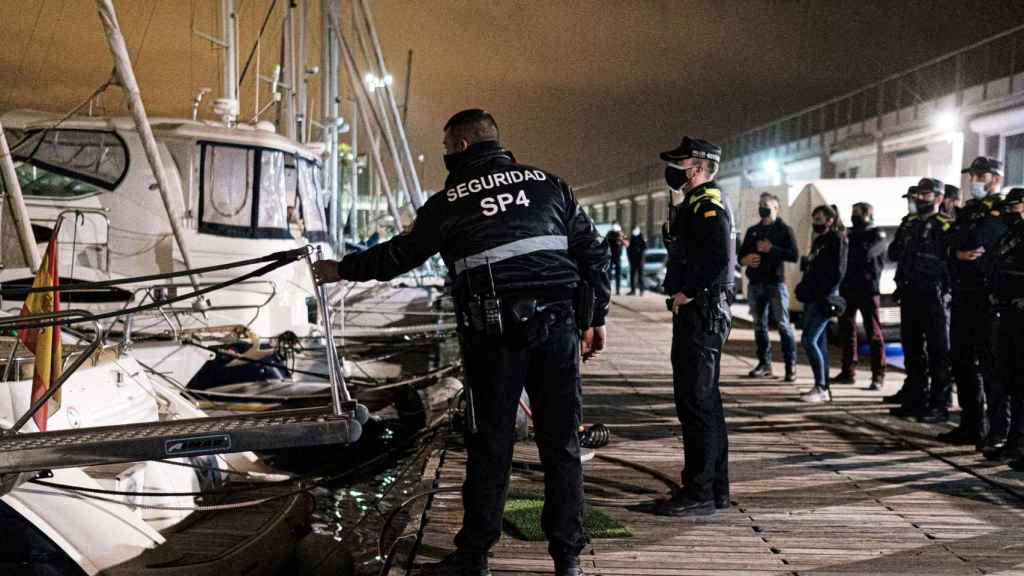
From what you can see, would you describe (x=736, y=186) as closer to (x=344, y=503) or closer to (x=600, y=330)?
(x=344, y=503)

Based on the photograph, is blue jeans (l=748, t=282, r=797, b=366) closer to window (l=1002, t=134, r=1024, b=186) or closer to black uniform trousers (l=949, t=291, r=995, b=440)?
black uniform trousers (l=949, t=291, r=995, b=440)

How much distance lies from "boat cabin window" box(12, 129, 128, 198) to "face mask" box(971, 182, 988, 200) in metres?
9.42

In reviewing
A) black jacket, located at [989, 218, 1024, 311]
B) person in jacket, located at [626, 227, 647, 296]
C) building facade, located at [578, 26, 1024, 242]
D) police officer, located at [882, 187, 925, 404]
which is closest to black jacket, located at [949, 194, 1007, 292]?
black jacket, located at [989, 218, 1024, 311]

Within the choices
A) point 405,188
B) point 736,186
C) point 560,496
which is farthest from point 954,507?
point 736,186

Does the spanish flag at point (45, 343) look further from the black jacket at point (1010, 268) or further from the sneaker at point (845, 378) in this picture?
the sneaker at point (845, 378)

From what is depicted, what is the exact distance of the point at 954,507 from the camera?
550 centimetres

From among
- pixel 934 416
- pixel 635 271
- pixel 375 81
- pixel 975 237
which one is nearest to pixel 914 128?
pixel 635 271

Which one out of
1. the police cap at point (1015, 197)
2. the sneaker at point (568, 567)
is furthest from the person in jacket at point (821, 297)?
the sneaker at point (568, 567)

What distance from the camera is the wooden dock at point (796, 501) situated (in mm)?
4543

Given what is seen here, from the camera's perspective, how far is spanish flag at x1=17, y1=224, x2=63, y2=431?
514 cm

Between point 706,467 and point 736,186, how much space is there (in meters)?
36.5

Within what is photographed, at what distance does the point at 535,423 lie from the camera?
4.24 metres

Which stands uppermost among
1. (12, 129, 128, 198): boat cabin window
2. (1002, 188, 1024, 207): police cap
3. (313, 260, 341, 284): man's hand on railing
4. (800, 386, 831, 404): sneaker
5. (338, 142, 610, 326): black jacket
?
(12, 129, 128, 198): boat cabin window

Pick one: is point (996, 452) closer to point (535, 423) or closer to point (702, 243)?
point (702, 243)
